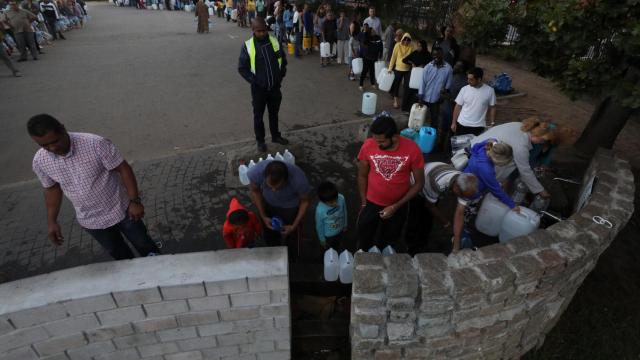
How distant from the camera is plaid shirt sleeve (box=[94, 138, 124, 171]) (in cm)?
293

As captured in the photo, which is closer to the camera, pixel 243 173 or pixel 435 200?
pixel 435 200

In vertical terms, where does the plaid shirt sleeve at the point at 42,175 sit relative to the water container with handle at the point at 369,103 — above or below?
above

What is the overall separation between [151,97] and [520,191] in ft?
27.5

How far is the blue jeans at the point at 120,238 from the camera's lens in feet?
Result: 10.8

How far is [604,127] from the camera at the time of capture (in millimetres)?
5820

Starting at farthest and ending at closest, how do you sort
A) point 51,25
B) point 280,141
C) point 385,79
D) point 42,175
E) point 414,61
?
point 51,25
point 385,79
point 414,61
point 280,141
point 42,175

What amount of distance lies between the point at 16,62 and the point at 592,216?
15.8 metres

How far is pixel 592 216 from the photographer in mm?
2971

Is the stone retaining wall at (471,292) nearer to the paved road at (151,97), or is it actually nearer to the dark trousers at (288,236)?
the dark trousers at (288,236)

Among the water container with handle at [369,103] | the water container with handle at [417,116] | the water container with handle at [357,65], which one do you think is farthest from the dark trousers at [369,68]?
the water container with handle at [417,116]

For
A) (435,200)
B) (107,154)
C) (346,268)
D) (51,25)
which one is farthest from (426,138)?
(51,25)

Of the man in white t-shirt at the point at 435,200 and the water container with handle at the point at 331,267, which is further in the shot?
the water container with handle at the point at 331,267

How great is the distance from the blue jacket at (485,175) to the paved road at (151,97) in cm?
439

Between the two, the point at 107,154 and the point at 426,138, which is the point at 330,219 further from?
the point at 426,138
